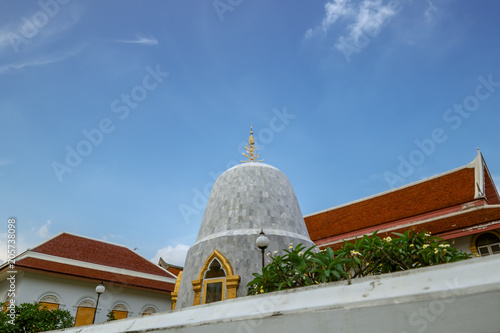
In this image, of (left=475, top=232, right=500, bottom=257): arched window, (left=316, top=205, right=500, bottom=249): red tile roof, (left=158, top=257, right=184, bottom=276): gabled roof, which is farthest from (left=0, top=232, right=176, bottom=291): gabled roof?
(left=475, top=232, right=500, bottom=257): arched window

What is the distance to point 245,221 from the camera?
7688 mm

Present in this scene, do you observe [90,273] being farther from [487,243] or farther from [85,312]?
[487,243]

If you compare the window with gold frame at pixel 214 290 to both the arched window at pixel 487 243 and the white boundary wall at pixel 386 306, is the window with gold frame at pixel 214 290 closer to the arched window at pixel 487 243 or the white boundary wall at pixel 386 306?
the white boundary wall at pixel 386 306

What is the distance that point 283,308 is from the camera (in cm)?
281

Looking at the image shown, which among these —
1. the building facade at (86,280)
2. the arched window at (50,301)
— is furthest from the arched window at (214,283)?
the arched window at (50,301)

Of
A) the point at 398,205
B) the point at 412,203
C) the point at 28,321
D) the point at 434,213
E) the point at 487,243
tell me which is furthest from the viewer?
the point at 398,205

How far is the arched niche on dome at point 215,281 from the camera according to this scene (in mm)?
6785

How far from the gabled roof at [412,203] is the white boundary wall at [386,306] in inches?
422

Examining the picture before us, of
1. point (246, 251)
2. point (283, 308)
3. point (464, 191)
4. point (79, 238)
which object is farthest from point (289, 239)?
point (79, 238)

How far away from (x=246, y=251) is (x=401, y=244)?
3.91 m

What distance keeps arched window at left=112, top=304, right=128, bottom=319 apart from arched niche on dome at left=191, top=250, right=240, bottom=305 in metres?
9.10

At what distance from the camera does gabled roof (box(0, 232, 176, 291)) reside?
13.2m

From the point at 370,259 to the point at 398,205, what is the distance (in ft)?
36.5

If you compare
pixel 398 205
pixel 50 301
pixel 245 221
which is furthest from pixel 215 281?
pixel 398 205
